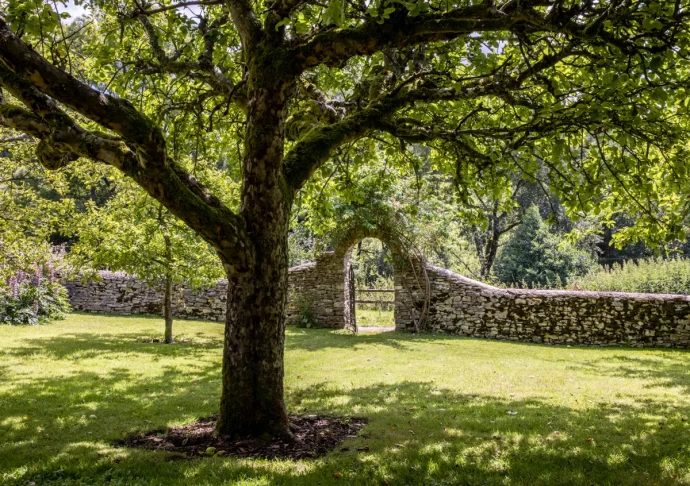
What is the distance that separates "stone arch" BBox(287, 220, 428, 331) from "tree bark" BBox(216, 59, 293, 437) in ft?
39.7

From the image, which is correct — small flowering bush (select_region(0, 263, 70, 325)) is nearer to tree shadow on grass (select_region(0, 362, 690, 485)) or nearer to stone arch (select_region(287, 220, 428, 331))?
stone arch (select_region(287, 220, 428, 331))

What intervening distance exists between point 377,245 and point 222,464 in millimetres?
32007

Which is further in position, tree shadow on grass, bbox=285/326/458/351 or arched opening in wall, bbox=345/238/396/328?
arched opening in wall, bbox=345/238/396/328

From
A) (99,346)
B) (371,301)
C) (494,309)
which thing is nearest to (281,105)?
(99,346)

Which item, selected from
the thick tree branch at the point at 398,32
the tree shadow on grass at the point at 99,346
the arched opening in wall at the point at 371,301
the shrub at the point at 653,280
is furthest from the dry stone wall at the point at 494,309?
the thick tree branch at the point at 398,32

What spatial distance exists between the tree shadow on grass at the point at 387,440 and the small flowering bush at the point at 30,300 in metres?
10.4

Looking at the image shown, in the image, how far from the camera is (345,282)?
61.5ft

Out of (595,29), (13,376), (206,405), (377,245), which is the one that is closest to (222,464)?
(206,405)

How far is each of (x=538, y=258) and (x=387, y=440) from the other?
32.5m

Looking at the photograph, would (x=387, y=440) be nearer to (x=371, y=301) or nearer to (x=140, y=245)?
(x=140, y=245)

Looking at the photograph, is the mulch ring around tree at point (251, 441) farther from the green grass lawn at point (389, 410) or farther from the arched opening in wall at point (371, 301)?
the arched opening in wall at point (371, 301)

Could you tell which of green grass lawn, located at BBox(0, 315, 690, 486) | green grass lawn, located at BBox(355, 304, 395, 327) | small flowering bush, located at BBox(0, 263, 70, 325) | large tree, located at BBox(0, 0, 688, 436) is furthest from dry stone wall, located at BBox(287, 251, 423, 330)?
large tree, located at BBox(0, 0, 688, 436)

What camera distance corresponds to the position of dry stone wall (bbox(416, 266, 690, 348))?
51.2 ft

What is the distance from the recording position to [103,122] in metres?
4.43
